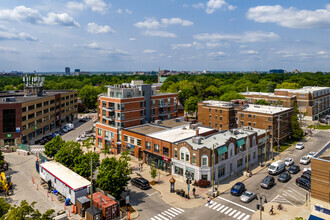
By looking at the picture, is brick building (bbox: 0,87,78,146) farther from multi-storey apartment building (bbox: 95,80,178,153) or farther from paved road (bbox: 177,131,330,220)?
paved road (bbox: 177,131,330,220)

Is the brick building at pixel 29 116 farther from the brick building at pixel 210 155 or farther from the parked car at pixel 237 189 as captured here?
the parked car at pixel 237 189

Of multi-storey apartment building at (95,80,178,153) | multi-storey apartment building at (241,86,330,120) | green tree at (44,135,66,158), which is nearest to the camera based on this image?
green tree at (44,135,66,158)

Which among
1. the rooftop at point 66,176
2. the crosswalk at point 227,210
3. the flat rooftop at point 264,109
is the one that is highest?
the flat rooftop at point 264,109

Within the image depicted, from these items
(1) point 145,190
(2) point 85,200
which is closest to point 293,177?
(1) point 145,190

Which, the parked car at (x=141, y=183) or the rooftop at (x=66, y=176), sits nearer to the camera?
the rooftop at (x=66, y=176)

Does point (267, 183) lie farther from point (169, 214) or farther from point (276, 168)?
point (169, 214)

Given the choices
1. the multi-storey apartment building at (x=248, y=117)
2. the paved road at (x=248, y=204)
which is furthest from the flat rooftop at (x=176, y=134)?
the multi-storey apartment building at (x=248, y=117)

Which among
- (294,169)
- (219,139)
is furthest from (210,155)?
(294,169)

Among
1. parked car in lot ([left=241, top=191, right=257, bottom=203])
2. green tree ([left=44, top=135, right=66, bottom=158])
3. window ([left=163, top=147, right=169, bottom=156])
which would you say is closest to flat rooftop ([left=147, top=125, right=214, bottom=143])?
window ([left=163, top=147, right=169, bottom=156])
